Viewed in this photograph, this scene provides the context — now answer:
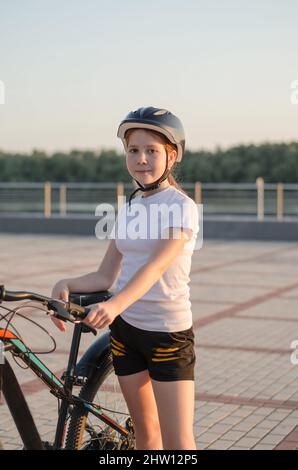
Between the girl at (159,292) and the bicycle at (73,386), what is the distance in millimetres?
194

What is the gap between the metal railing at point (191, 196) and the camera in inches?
883

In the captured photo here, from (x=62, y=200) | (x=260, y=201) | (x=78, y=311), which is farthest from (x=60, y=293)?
(x=62, y=200)

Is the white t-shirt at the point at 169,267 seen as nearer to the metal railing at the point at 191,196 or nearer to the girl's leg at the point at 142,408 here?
the girl's leg at the point at 142,408

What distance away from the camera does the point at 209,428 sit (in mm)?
A: 5293

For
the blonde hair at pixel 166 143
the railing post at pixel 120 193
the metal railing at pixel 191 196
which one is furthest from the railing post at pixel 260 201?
the blonde hair at pixel 166 143

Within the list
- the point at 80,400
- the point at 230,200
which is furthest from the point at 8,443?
the point at 230,200

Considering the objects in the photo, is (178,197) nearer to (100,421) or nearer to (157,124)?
(157,124)

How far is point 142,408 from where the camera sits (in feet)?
10.8

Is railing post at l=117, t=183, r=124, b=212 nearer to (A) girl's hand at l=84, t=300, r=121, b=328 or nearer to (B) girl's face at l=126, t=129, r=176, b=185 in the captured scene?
(B) girl's face at l=126, t=129, r=176, b=185

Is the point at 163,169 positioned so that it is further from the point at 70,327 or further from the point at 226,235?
the point at 226,235

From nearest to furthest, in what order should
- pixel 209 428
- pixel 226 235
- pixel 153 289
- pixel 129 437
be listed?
1. pixel 153 289
2. pixel 129 437
3. pixel 209 428
4. pixel 226 235

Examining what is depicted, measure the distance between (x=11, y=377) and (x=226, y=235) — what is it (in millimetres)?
19513

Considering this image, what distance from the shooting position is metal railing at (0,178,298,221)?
22438 mm

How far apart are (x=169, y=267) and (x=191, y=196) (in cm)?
1980
